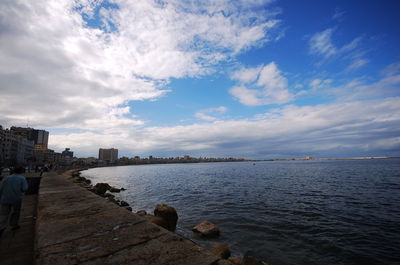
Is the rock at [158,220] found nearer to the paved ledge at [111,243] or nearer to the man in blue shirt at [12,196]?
the man in blue shirt at [12,196]

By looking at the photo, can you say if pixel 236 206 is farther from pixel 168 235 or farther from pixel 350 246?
pixel 168 235

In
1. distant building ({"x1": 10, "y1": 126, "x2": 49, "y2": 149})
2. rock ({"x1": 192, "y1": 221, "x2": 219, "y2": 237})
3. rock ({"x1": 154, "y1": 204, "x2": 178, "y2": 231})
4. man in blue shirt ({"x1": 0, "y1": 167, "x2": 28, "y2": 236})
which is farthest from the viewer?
distant building ({"x1": 10, "y1": 126, "x2": 49, "y2": 149})

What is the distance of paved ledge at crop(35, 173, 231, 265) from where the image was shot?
7.77 feet

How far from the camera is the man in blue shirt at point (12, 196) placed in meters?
5.50

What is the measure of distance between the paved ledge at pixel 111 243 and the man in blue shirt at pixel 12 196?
2.46 m

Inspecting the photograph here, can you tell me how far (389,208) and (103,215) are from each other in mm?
18286

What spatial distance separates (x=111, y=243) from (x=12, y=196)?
17.0ft

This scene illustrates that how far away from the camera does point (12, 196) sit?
18.5 ft

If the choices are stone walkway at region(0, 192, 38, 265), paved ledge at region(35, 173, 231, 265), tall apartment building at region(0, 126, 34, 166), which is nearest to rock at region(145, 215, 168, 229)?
stone walkway at region(0, 192, 38, 265)

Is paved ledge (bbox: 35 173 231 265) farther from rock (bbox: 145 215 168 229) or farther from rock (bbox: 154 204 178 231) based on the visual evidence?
rock (bbox: 154 204 178 231)

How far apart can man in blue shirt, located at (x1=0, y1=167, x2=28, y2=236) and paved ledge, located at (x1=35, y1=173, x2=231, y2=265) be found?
2457mm

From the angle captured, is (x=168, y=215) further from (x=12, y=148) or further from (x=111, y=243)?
(x=12, y=148)

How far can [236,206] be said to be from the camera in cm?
1489

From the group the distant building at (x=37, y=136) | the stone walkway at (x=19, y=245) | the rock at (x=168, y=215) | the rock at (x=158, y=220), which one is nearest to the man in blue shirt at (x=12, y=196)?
the stone walkway at (x=19, y=245)
